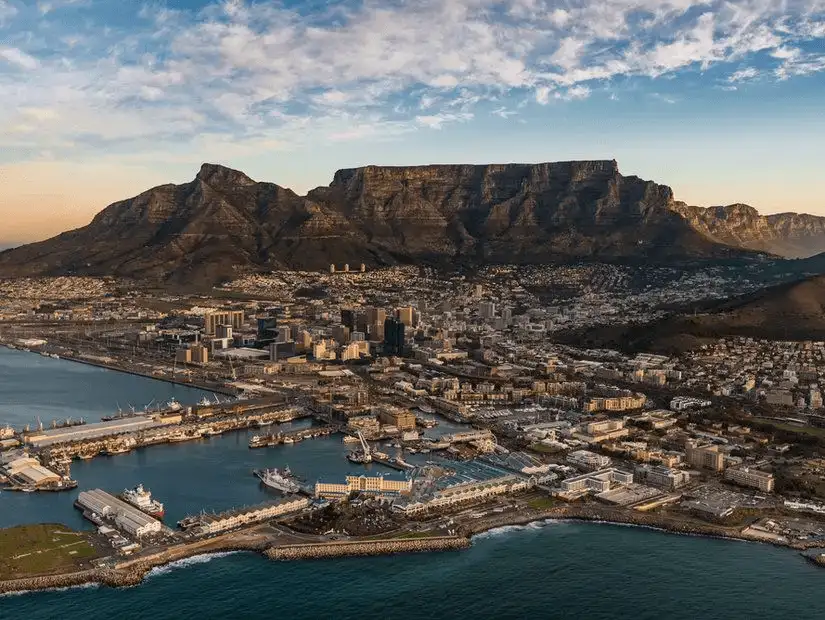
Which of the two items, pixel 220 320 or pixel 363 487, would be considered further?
pixel 220 320

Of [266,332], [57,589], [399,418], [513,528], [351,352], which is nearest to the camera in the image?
[57,589]

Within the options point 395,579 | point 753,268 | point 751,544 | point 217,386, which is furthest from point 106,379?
point 753,268

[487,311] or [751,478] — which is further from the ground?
[487,311]

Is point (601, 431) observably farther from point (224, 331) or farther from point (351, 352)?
point (224, 331)

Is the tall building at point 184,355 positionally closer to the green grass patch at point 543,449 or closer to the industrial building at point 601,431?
the green grass patch at point 543,449

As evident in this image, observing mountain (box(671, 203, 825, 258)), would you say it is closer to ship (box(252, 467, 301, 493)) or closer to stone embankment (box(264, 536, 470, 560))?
ship (box(252, 467, 301, 493))

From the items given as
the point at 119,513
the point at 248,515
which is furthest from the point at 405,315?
the point at 119,513

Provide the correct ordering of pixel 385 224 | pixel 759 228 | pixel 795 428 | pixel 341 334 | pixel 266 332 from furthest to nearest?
1. pixel 759 228
2. pixel 385 224
3. pixel 341 334
4. pixel 266 332
5. pixel 795 428
